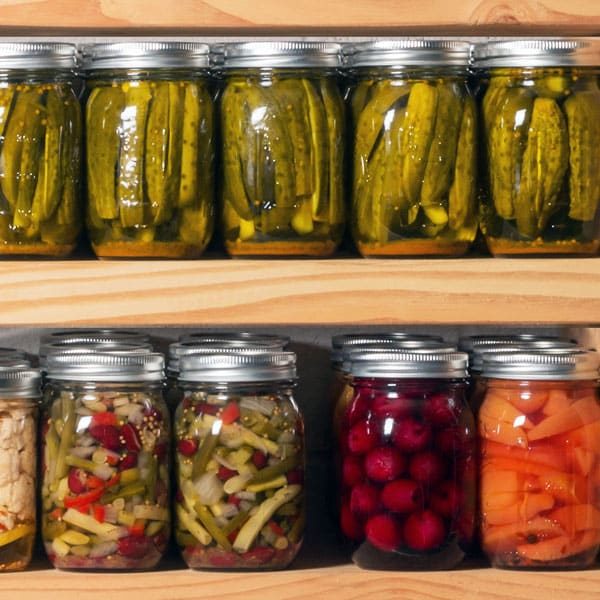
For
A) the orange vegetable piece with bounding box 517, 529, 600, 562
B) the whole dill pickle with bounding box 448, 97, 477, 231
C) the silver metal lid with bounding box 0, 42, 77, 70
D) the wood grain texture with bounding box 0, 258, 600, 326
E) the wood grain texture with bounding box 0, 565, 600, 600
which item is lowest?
the wood grain texture with bounding box 0, 565, 600, 600

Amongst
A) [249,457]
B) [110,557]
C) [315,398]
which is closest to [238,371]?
[249,457]

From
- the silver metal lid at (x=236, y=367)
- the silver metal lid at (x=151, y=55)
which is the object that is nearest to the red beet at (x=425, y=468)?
the silver metal lid at (x=236, y=367)

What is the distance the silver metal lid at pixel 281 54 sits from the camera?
95 cm

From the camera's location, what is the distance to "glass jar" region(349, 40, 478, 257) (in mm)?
956

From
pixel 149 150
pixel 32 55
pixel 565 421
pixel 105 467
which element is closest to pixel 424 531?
pixel 565 421

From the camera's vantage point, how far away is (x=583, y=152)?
0.96 m

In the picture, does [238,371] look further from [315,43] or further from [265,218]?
[315,43]

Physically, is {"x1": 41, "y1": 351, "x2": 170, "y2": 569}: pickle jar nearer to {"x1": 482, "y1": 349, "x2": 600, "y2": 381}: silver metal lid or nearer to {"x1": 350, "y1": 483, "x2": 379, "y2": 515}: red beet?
{"x1": 350, "y1": 483, "x2": 379, "y2": 515}: red beet

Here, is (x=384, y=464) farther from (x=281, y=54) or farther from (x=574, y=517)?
(x=281, y=54)

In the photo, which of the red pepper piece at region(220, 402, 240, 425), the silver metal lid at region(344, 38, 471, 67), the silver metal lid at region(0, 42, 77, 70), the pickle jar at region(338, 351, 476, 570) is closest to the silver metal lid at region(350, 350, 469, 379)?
the pickle jar at region(338, 351, 476, 570)

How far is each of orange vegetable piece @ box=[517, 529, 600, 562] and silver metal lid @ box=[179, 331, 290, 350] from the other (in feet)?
0.82

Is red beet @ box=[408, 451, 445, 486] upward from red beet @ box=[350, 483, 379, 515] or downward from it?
upward

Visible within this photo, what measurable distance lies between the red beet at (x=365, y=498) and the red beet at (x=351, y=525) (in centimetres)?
1

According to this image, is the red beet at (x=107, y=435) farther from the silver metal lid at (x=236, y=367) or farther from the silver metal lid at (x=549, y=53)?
the silver metal lid at (x=549, y=53)
